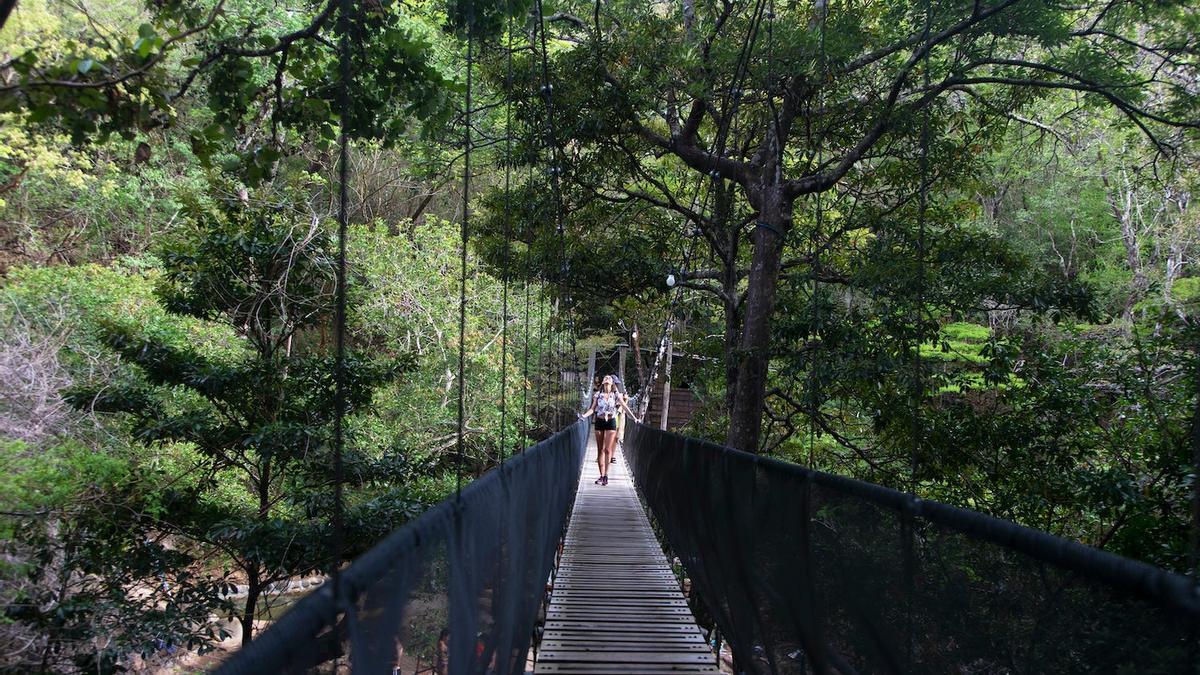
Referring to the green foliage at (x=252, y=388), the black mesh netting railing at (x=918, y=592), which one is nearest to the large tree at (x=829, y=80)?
the green foliage at (x=252, y=388)

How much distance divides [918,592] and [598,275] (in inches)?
293

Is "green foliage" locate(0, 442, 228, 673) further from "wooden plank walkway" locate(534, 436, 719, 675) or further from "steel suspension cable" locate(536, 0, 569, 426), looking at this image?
"steel suspension cable" locate(536, 0, 569, 426)

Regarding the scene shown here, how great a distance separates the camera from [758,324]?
695 cm

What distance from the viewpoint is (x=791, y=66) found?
6.09 m

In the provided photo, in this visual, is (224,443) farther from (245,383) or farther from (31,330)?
(31,330)

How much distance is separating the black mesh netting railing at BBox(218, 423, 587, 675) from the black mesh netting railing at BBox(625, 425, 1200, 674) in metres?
0.78

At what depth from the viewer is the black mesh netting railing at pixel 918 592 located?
43.4 inches

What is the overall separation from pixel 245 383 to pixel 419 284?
643cm

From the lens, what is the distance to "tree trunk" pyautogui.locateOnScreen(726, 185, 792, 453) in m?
6.72

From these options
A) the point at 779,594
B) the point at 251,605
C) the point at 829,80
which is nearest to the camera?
the point at 779,594

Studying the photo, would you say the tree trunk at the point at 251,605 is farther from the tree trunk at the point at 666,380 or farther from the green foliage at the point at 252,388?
the tree trunk at the point at 666,380

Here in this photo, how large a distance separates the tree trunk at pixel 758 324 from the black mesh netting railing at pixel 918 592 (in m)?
3.32

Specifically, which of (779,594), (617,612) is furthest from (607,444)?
(779,594)

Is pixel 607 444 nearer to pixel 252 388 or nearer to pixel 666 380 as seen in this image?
pixel 252 388
